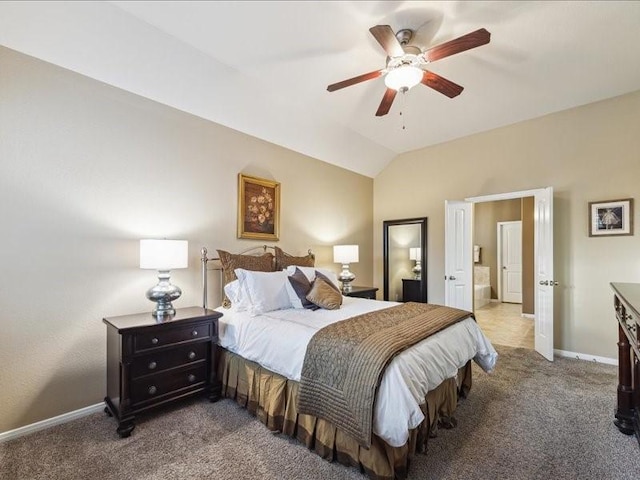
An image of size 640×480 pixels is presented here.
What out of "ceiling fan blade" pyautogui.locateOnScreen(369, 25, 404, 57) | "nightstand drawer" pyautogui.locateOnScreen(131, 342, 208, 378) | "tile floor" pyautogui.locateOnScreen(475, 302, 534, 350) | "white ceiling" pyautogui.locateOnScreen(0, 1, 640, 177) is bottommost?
"tile floor" pyautogui.locateOnScreen(475, 302, 534, 350)

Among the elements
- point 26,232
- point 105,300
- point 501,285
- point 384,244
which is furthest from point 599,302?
point 26,232

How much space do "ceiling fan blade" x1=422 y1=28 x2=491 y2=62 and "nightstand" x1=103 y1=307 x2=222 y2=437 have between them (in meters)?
2.71

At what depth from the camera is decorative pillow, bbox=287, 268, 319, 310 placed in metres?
2.96

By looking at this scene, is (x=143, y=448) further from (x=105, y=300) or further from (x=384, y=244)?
(x=384, y=244)

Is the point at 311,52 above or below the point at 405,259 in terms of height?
above

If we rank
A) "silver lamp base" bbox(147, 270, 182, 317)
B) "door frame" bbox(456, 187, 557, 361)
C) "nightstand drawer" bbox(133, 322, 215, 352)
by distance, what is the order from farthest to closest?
"door frame" bbox(456, 187, 557, 361) → "silver lamp base" bbox(147, 270, 182, 317) → "nightstand drawer" bbox(133, 322, 215, 352)

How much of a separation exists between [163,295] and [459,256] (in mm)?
4114

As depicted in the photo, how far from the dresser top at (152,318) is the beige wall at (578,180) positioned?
13.5ft

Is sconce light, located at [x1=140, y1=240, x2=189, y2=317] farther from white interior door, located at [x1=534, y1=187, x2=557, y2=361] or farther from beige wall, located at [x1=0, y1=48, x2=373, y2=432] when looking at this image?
white interior door, located at [x1=534, y1=187, x2=557, y2=361]

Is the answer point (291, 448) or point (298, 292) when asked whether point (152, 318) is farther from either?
point (291, 448)

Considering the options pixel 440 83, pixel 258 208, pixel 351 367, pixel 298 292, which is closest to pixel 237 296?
pixel 298 292

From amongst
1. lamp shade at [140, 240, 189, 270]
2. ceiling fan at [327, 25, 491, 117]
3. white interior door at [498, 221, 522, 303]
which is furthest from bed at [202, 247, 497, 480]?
white interior door at [498, 221, 522, 303]

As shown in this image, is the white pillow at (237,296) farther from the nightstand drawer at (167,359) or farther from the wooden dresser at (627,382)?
the wooden dresser at (627,382)

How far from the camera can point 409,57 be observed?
232 centimetres
